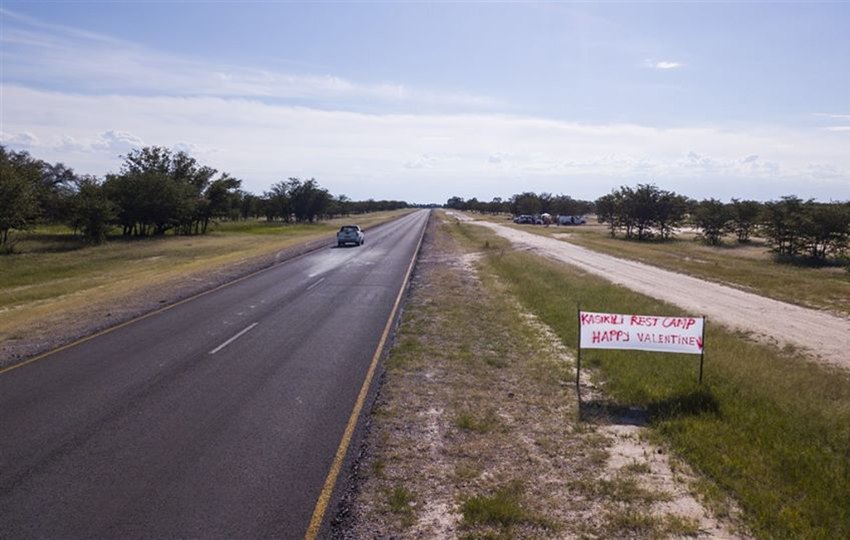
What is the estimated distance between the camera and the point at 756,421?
8453mm

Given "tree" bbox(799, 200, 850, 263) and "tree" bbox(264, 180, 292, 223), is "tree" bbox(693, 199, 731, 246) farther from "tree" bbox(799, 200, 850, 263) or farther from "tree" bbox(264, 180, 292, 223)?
"tree" bbox(264, 180, 292, 223)

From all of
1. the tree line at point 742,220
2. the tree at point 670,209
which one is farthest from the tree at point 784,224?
the tree at point 670,209

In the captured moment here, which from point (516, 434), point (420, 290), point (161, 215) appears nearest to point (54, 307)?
point (420, 290)

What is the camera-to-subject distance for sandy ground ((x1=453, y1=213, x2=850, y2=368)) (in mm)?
14582

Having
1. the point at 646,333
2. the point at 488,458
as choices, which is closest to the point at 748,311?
the point at 646,333

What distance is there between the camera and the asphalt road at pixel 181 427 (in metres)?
5.92

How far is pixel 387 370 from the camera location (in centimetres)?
1145

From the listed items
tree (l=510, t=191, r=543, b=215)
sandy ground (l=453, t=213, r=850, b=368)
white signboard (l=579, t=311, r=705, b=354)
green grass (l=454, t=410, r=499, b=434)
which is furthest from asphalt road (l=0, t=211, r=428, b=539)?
tree (l=510, t=191, r=543, b=215)

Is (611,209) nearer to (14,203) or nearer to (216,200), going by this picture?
(216,200)

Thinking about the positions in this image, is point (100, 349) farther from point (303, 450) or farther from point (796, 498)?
point (796, 498)

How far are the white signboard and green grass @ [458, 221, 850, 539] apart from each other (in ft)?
2.48

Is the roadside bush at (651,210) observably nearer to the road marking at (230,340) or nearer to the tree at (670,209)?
the tree at (670,209)

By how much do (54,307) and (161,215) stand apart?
42.2 m

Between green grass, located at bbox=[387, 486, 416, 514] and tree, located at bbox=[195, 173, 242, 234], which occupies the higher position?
tree, located at bbox=[195, 173, 242, 234]
